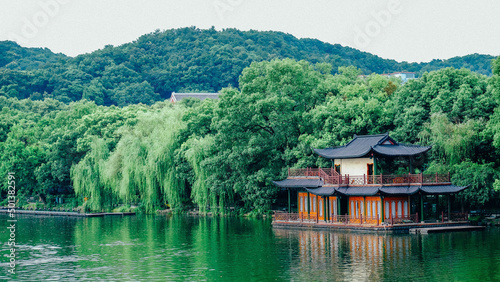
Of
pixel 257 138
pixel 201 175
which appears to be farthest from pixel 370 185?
pixel 201 175

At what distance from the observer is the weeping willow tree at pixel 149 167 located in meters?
52.5

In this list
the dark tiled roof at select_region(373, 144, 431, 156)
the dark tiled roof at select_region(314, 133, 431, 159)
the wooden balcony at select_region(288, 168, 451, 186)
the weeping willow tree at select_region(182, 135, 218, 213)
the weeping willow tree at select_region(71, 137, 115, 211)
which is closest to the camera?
the wooden balcony at select_region(288, 168, 451, 186)

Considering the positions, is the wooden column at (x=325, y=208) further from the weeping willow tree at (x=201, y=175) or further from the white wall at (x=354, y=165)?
the weeping willow tree at (x=201, y=175)

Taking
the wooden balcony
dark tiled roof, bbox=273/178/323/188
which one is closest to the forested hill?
dark tiled roof, bbox=273/178/323/188

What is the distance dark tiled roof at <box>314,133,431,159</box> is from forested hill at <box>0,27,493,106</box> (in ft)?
233

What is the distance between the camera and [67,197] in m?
64.4

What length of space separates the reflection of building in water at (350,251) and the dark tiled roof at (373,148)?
4.79 meters

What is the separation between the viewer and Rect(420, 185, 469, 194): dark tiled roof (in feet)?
119

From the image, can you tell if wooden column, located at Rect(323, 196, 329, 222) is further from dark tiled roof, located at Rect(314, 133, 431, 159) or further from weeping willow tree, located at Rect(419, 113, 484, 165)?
weeping willow tree, located at Rect(419, 113, 484, 165)

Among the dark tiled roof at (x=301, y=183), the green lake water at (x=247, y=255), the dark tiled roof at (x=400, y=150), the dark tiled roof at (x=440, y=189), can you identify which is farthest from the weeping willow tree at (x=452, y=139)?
the dark tiled roof at (x=301, y=183)

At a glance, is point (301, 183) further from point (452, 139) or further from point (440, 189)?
point (452, 139)

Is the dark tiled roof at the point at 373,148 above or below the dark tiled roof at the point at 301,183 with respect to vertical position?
above

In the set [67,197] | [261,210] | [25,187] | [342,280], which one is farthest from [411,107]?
[25,187]

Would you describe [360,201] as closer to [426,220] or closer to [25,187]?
[426,220]
